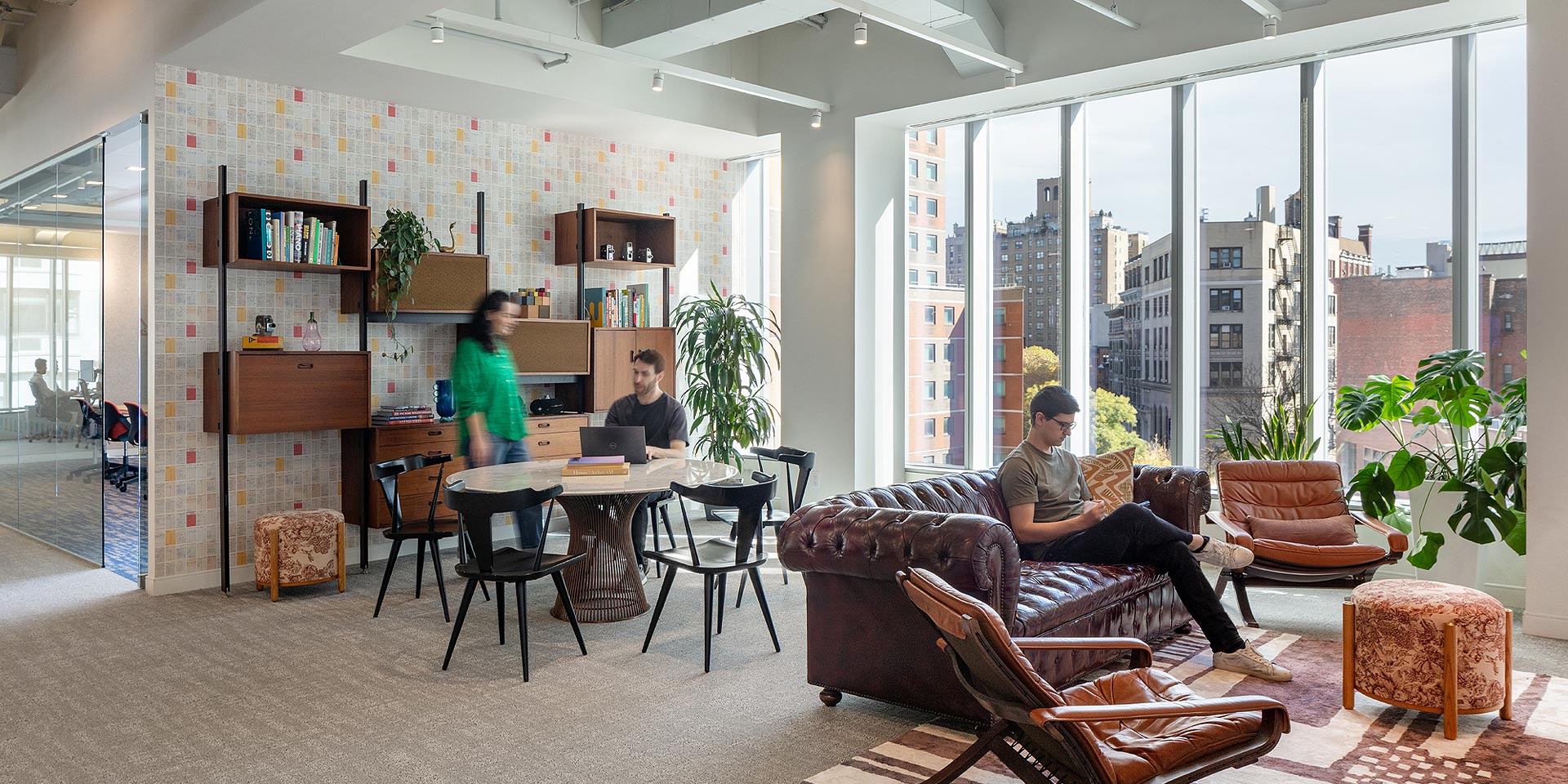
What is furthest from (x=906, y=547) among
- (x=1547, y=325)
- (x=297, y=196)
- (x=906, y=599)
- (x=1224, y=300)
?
(x=297, y=196)

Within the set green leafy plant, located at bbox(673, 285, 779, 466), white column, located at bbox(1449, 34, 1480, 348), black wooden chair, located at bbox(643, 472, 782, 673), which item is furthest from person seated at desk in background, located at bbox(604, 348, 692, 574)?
white column, located at bbox(1449, 34, 1480, 348)

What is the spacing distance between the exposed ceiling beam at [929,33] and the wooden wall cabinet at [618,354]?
10.3ft

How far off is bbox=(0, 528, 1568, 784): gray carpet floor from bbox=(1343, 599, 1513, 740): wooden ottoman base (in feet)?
3.35

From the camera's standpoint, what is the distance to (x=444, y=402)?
7.19 meters

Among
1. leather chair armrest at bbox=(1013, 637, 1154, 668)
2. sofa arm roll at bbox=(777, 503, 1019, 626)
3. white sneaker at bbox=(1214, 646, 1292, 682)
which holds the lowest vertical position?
white sneaker at bbox=(1214, 646, 1292, 682)

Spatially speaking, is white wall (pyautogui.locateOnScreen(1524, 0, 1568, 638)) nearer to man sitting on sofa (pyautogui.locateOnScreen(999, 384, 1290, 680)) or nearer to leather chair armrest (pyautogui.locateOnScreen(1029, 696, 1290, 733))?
man sitting on sofa (pyautogui.locateOnScreen(999, 384, 1290, 680))

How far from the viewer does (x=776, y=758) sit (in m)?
3.57

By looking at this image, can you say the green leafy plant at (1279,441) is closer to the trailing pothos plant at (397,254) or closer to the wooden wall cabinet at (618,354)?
the wooden wall cabinet at (618,354)

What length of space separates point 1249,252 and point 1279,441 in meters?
1.35

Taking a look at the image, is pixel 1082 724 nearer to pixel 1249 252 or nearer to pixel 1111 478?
pixel 1111 478

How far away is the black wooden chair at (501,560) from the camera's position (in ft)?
14.4

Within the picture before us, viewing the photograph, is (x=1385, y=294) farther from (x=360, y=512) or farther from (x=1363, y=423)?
(x=360, y=512)

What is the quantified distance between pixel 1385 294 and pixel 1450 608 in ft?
10.4

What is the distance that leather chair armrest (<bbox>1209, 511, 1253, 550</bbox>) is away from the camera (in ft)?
16.6
